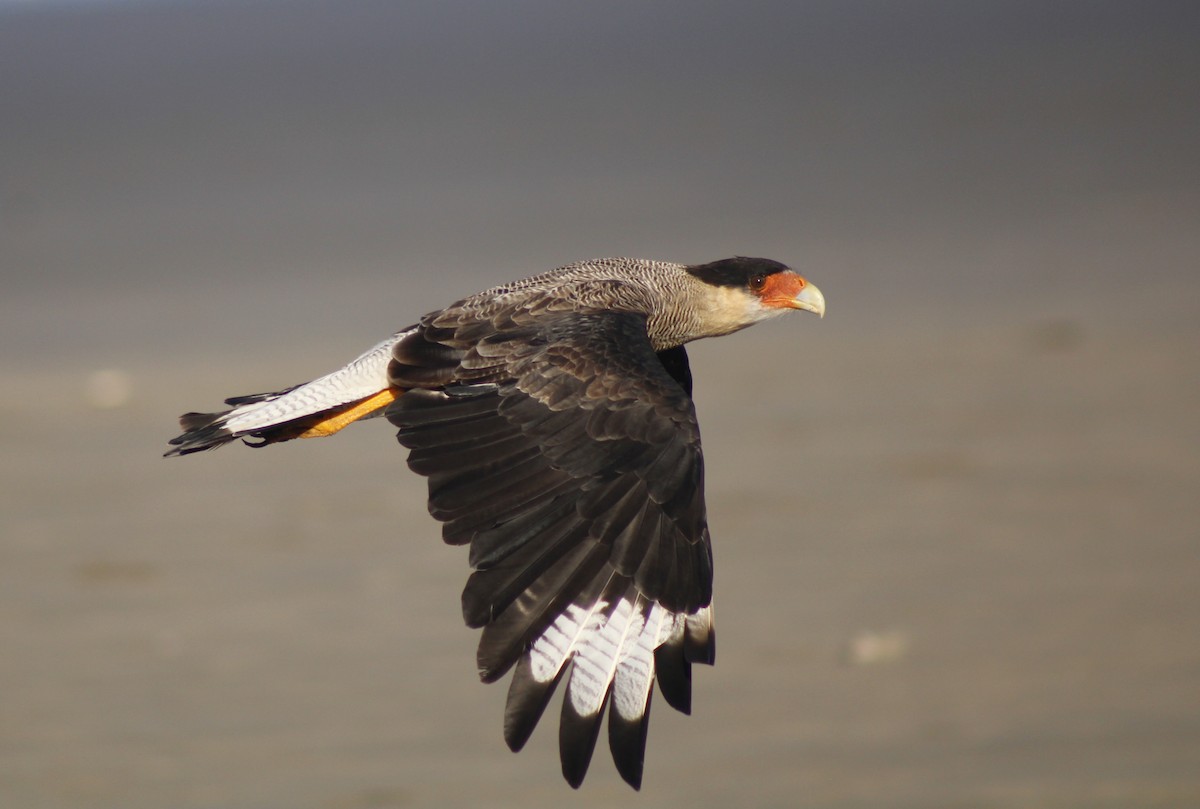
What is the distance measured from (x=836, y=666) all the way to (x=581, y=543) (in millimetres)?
7258

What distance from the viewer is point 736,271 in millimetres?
7617

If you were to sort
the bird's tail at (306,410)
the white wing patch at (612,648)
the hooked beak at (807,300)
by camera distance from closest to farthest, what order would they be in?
the white wing patch at (612,648), the bird's tail at (306,410), the hooked beak at (807,300)

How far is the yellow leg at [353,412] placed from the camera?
6656 mm

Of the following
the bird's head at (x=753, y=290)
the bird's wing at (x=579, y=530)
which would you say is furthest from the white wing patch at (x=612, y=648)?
the bird's head at (x=753, y=290)

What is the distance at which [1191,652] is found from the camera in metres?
12.3

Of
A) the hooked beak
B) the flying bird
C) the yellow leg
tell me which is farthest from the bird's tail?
the hooked beak

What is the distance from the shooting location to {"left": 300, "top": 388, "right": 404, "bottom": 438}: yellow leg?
6.66 m

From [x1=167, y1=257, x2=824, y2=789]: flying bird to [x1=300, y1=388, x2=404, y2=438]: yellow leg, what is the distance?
0.31 meters

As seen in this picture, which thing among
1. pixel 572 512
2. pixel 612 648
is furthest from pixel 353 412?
pixel 612 648

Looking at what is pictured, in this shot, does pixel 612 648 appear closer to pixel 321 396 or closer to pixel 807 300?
pixel 321 396

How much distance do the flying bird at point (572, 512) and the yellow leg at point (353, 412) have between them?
12.3 inches

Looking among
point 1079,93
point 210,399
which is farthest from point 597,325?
point 1079,93

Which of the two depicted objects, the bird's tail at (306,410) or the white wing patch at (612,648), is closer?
the white wing patch at (612,648)

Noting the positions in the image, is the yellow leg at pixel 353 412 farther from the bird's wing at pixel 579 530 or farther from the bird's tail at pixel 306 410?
the bird's wing at pixel 579 530
